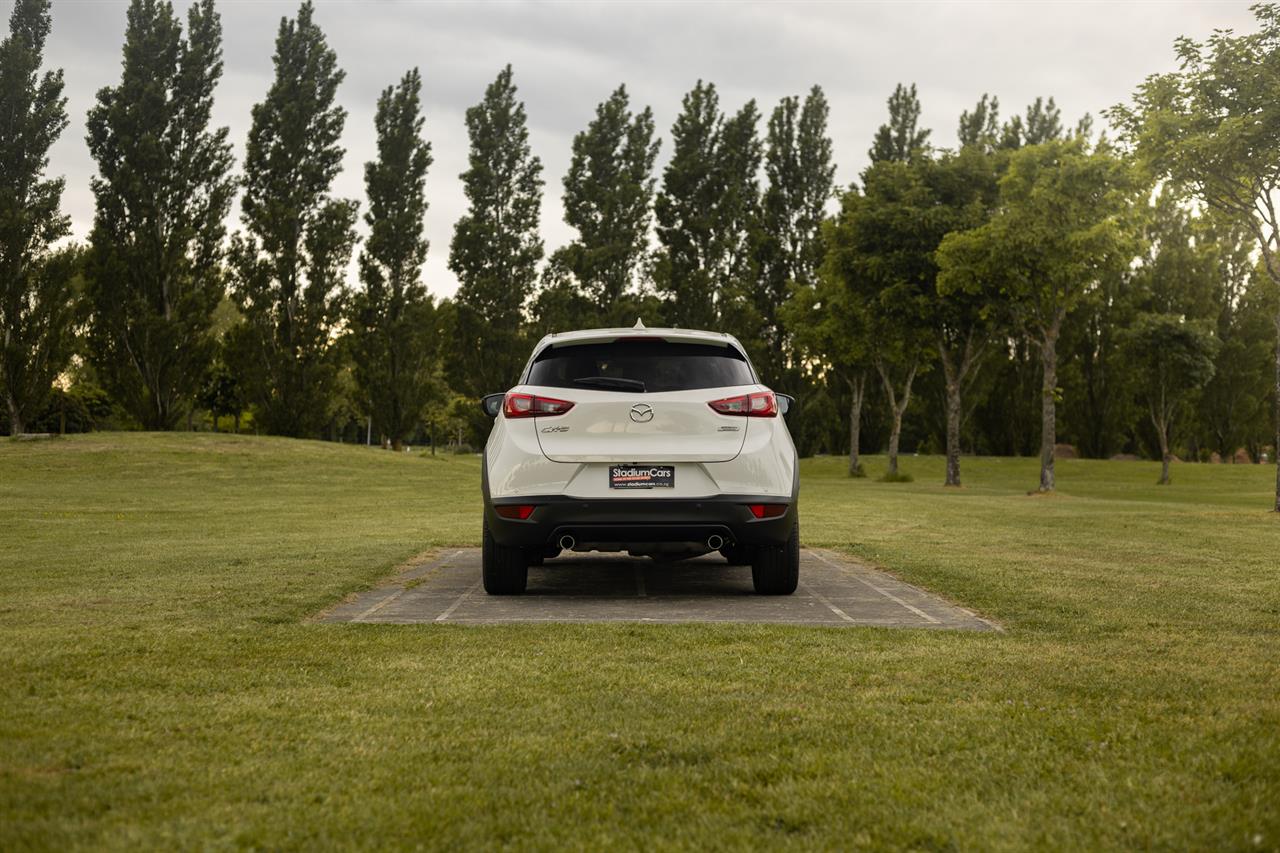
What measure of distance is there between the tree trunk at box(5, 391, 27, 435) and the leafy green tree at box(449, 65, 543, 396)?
16640 millimetres

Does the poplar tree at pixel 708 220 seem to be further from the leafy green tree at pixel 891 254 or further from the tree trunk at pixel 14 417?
the tree trunk at pixel 14 417

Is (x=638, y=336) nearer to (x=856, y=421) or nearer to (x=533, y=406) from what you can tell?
(x=533, y=406)

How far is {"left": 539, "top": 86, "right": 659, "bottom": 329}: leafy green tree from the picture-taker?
48.8 meters

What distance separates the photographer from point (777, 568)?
822 centimetres

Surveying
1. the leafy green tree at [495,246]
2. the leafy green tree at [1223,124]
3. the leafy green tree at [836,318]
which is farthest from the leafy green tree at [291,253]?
the leafy green tree at [1223,124]

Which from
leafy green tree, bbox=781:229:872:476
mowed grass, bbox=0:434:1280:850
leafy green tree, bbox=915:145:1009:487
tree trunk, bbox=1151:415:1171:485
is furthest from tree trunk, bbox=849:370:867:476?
mowed grass, bbox=0:434:1280:850

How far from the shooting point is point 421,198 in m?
48.2

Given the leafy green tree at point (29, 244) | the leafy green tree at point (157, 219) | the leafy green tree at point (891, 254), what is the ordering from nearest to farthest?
1. the leafy green tree at point (891, 254)
2. the leafy green tree at point (29, 244)
3. the leafy green tree at point (157, 219)

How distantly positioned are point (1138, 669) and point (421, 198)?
45.8 meters

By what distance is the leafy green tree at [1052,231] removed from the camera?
2803cm

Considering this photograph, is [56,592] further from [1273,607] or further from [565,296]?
[565,296]

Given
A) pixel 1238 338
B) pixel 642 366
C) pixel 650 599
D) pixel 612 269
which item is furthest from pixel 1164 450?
pixel 642 366

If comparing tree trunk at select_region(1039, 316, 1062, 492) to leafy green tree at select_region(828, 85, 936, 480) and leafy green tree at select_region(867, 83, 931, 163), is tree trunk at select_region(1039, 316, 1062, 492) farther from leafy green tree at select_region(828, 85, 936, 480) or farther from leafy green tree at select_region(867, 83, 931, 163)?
leafy green tree at select_region(867, 83, 931, 163)

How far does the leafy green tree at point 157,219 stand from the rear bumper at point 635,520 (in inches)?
1433
